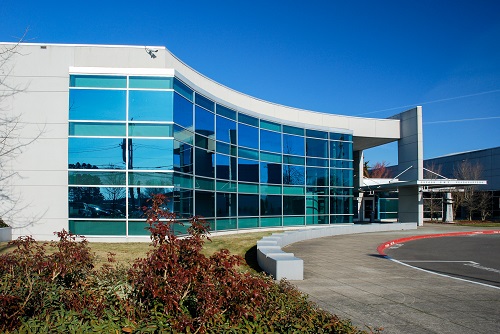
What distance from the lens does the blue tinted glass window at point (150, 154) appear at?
18.6 metres

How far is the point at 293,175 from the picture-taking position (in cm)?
3073

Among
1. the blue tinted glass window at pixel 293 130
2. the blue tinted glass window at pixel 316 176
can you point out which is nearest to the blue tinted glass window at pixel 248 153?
the blue tinted glass window at pixel 293 130

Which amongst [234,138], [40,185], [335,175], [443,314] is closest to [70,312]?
[443,314]

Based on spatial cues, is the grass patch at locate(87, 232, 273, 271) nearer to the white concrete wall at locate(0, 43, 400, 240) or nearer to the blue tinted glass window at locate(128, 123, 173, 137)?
the white concrete wall at locate(0, 43, 400, 240)

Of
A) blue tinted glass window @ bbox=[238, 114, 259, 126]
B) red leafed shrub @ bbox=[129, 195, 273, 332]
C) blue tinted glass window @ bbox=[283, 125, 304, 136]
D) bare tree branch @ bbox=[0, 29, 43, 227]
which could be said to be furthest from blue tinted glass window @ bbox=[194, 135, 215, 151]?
red leafed shrub @ bbox=[129, 195, 273, 332]

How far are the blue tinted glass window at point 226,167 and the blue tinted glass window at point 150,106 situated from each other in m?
5.50

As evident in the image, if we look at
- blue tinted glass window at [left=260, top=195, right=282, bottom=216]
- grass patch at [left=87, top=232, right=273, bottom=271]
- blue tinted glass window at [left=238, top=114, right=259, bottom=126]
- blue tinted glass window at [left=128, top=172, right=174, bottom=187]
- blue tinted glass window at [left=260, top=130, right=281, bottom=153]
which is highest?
blue tinted glass window at [left=238, top=114, right=259, bottom=126]

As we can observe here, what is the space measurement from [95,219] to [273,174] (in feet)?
45.2

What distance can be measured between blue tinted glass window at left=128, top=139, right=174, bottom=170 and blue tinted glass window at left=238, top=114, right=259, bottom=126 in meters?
8.58

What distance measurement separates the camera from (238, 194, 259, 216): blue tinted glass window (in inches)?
1034

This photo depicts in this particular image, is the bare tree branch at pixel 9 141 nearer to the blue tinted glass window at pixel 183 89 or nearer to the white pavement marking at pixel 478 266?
the blue tinted glass window at pixel 183 89

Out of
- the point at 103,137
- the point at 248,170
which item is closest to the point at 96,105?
the point at 103,137

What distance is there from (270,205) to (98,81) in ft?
45.8

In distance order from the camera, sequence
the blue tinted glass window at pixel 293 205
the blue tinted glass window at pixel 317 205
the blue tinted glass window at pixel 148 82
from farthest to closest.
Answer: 1. the blue tinted glass window at pixel 317 205
2. the blue tinted glass window at pixel 293 205
3. the blue tinted glass window at pixel 148 82
